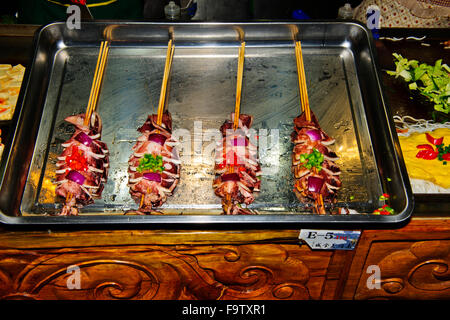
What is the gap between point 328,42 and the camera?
355 cm

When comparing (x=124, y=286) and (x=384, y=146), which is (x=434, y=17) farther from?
(x=124, y=286)

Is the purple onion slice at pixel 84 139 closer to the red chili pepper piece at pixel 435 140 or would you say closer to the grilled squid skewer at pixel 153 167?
the grilled squid skewer at pixel 153 167

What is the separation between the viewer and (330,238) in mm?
2342

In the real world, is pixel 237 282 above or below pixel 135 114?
below

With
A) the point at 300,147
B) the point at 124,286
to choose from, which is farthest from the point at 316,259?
the point at 124,286

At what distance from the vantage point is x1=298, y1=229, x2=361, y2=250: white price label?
232 cm

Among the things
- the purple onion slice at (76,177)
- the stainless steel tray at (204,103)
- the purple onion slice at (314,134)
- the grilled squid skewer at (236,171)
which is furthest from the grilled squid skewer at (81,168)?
the purple onion slice at (314,134)

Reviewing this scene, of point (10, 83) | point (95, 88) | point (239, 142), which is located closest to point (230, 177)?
point (239, 142)

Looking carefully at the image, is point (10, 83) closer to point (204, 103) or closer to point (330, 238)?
point (204, 103)

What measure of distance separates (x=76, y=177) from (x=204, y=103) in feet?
4.40

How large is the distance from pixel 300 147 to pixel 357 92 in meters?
0.99

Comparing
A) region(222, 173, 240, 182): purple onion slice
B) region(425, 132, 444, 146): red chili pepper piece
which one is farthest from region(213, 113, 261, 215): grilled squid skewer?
region(425, 132, 444, 146): red chili pepper piece

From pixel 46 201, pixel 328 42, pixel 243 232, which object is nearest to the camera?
pixel 243 232

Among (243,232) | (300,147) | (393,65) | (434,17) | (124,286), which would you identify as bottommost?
(124,286)
